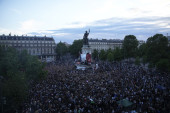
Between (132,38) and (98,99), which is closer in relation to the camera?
(98,99)

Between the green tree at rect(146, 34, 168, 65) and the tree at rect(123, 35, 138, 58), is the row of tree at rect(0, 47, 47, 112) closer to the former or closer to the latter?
the green tree at rect(146, 34, 168, 65)

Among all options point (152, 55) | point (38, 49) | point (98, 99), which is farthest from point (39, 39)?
point (98, 99)

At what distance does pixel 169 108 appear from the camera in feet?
48.6

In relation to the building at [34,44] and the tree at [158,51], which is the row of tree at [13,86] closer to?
the tree at [158,51]

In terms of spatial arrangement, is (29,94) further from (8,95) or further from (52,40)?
(52,40)

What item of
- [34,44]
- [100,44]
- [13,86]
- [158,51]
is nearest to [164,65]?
[158,51]

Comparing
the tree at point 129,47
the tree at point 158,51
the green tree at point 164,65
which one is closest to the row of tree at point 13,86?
the green tree at point 164,65

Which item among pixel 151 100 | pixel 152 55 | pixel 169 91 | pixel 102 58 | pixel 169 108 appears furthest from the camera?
pixel 102 58

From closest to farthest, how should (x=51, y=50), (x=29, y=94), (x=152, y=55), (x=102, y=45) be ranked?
1. (x=29, y=94)
2. (x=152, y=55)
3. (x=51, y=50)
4. (x=102, y=45)

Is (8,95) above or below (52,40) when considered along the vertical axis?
below

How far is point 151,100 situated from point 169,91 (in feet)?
12.6

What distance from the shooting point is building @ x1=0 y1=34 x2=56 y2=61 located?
3214 inches

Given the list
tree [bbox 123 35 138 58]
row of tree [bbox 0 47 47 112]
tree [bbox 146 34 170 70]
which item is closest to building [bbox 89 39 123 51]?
tree [bbox 123 35 138 58]

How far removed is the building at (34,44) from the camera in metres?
81.6
